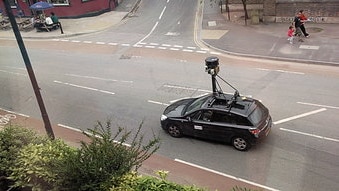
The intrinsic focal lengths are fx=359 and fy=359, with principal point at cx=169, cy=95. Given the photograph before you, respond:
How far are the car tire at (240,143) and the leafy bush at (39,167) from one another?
5.82 metres

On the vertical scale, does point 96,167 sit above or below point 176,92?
above

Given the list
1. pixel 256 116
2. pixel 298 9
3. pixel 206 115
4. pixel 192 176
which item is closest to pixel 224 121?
pixel 206 115

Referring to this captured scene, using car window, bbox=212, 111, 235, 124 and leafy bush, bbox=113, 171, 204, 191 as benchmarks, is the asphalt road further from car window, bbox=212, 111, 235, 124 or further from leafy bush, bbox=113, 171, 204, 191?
leafy bush, bbox=113, 171, 204, 191

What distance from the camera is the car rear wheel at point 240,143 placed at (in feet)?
36.9

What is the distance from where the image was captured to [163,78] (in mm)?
17938

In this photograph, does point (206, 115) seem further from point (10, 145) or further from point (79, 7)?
point (79, 7)

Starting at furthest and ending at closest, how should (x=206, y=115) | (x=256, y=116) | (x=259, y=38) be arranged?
(x=259, y=38) → (x=206, y=115) → (x=256, y=116)

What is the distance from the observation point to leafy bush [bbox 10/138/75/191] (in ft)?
21.7

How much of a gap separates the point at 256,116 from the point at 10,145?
7150mm

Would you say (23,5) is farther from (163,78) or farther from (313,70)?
(313,70)

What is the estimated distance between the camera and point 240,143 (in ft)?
37.3

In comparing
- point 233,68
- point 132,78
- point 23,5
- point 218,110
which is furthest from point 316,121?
point 23,5

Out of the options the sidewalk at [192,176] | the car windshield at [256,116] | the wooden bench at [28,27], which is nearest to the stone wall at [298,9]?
the car windshield at [256,116]

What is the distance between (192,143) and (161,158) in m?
→ 1.27
